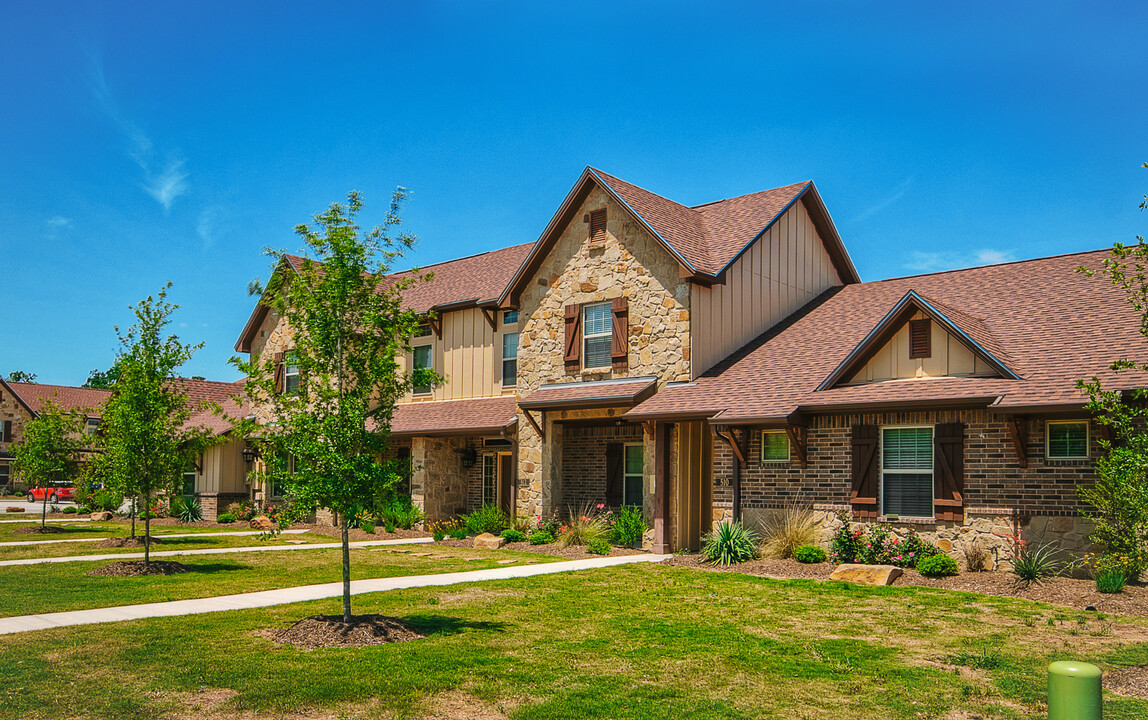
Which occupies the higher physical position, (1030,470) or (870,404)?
(870,404)

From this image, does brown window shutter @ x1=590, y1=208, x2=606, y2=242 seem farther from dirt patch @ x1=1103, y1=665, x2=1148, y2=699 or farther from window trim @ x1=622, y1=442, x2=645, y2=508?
dirt patch @ x1=1103, y1=665, x2=1148, y2=699

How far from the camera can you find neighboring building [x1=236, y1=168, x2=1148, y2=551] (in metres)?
16.2

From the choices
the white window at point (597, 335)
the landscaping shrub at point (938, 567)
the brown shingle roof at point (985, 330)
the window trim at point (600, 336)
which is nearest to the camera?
the landscaping shrub at point (938, 567)

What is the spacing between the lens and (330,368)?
11.0 meters

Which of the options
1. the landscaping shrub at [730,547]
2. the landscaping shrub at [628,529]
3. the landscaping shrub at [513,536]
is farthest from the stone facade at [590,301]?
the landscaping shrub at [730,547]

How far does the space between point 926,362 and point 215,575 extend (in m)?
13.7

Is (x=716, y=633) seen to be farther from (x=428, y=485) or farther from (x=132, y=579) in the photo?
(x=428, y=485)

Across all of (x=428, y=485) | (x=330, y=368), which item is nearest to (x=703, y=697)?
(x=330, y=368)

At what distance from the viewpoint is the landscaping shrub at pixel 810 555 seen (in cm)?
1731

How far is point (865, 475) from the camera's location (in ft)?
57.4

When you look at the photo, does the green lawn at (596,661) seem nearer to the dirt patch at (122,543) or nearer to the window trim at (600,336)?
the window trim at (600,336)

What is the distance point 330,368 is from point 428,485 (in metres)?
16.4

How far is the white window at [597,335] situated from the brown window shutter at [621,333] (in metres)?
0.34

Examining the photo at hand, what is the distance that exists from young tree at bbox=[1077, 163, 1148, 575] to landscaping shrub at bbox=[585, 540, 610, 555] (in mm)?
9418
